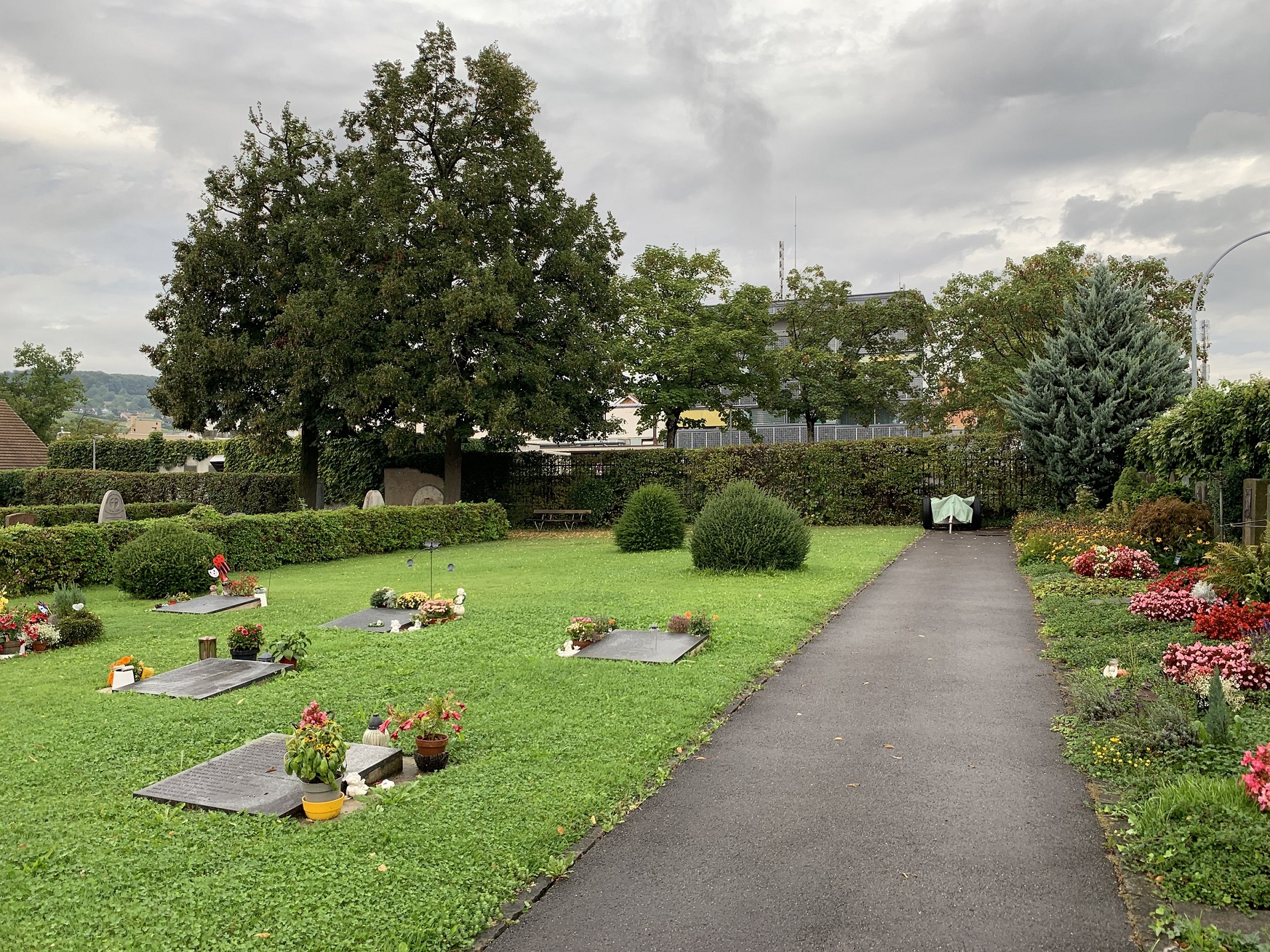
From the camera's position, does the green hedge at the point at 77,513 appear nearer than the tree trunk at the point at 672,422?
Yes

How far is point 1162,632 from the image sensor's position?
839 centimetres

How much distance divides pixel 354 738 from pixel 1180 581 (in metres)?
8.85

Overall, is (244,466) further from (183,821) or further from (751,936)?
(751,936)

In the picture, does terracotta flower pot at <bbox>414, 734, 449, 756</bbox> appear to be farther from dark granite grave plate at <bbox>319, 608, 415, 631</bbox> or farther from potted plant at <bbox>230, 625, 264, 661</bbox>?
dark granite grave plate at <bbox>319, 608, 415, 631</bbox>

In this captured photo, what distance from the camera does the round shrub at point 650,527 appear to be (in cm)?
1867

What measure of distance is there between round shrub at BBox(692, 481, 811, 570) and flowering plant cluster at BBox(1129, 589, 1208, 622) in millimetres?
5858

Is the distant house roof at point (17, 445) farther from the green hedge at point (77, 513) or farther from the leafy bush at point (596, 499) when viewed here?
the leafy bush at point (596, 499)

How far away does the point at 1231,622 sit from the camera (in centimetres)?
748

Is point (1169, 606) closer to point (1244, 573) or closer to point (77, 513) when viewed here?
point (1244, 573)

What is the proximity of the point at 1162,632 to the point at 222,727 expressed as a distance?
8.27 metres

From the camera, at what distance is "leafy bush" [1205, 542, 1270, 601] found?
8.43 metres

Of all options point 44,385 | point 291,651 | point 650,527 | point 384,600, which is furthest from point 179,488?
point 44,385

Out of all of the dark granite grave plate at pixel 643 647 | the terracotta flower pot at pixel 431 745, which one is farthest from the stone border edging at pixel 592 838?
the terracotta flower pot at pixel 431 745

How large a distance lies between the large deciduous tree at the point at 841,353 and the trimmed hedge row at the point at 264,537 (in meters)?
20.4
